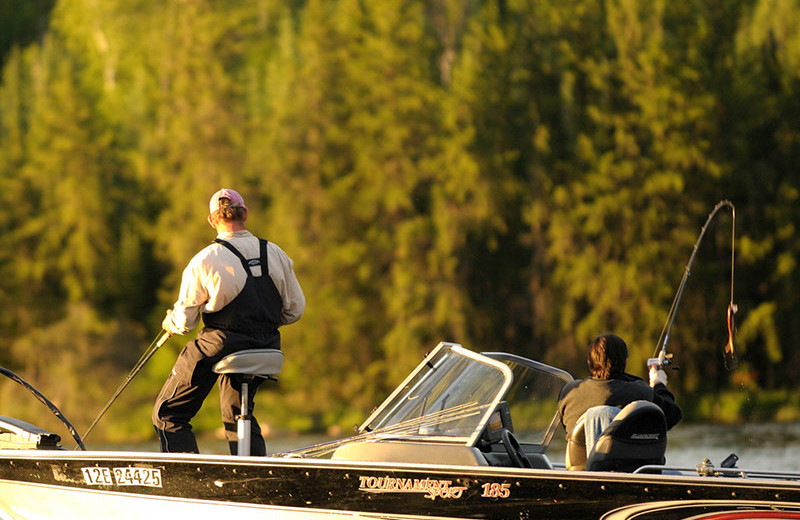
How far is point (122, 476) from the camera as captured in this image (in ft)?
18.2

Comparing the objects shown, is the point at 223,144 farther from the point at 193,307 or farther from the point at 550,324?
the point at 193,307

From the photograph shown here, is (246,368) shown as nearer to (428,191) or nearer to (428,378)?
(428,378)

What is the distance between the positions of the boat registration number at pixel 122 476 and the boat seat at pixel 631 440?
6.52 ft

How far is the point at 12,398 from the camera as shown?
25312 millimetres

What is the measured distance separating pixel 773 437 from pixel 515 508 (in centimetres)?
1680

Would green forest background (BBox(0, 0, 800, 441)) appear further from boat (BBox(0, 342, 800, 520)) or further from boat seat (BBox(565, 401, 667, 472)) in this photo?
boat seat (BBox(565, 401, 667, 472))

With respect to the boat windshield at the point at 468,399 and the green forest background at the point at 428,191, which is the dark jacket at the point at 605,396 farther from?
the green forest background at the point at 428,191

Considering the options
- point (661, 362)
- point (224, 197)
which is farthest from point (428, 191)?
point (224, 197)

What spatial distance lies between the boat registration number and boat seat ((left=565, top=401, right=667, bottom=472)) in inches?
78.3

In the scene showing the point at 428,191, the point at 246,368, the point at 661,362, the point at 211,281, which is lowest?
the point at 661,362

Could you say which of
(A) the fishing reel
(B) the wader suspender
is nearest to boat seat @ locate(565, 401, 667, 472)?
(A) the fishing reel

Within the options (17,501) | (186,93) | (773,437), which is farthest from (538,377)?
(186,93)

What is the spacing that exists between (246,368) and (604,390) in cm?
168

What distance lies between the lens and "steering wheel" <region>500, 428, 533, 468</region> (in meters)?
5.43
